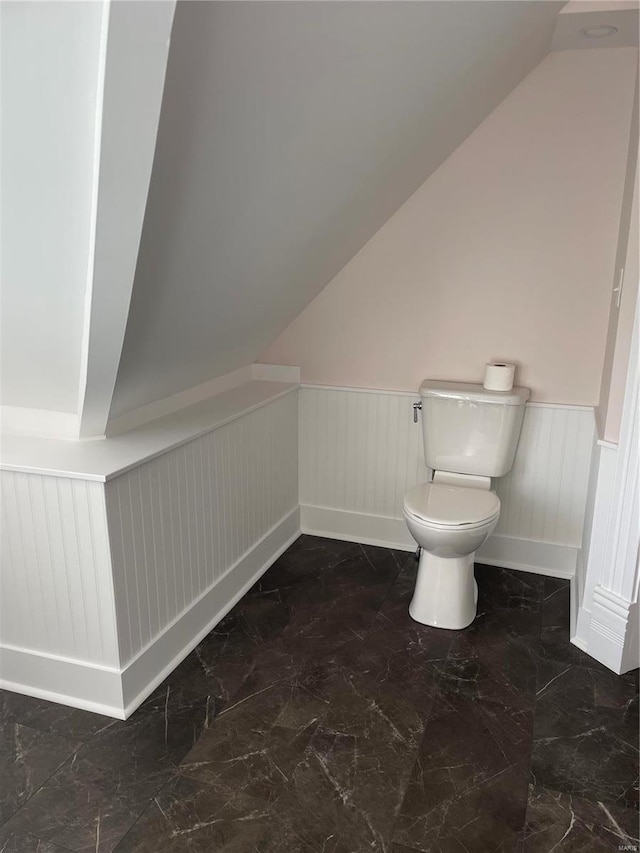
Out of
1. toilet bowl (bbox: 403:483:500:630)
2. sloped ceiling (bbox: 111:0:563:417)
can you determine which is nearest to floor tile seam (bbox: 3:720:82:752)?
sloped ceiling (bbox: 111:0:563:417)

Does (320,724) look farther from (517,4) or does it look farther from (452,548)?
(517,4)

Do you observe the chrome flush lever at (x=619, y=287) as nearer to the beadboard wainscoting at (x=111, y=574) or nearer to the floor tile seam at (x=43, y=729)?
the beadboard wainscoting at (x=111, y=574)

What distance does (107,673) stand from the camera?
1.89m

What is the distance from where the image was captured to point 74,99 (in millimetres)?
1071

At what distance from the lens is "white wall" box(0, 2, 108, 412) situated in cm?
99

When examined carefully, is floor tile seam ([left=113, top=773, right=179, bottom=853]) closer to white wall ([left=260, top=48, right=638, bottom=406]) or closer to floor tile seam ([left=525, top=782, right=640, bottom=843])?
floor tile seam ([left=525, top=782, right=640, bottom=843])

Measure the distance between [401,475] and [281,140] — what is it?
1.71 metres

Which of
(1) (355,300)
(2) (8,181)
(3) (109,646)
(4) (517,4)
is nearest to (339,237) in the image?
(1) (355,300)

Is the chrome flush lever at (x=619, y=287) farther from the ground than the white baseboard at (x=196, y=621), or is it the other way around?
the chrome flush lever at (x=619, y=287)

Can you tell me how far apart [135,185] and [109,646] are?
1282 mm

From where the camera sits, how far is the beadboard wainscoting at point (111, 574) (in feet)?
5.94

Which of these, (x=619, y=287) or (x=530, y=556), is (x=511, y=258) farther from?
(x=530, y=556)

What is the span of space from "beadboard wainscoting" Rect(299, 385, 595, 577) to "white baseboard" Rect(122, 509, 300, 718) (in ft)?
0.95

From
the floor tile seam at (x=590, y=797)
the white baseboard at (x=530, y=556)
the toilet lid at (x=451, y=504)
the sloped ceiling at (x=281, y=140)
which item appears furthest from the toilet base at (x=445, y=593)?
the sloped ceiling at (x=281, y=140)
